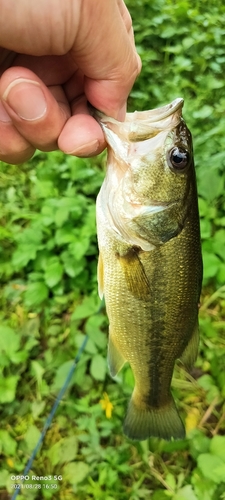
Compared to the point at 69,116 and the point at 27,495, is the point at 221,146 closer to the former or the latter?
the point at 69,116

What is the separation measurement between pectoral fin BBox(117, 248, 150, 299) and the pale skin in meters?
0.34

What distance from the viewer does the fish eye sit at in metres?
1.26

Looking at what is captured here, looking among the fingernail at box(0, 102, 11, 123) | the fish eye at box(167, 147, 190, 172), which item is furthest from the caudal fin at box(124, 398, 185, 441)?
the fingernail at box(0, 102, 11, 123)

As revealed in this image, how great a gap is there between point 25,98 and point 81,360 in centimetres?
152

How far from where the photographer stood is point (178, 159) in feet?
4.18

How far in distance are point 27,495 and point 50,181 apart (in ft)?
5.87

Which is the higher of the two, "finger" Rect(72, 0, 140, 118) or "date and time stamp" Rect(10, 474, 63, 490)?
"finger" Rect(72, 0, 140, 118)

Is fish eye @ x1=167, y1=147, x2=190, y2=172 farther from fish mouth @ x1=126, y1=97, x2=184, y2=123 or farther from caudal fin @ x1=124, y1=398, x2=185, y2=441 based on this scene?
caudal fin @ x1=124, y1=398, x2=185, y2=441

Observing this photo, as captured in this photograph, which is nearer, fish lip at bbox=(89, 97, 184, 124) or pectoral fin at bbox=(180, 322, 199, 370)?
fish lip at bbox=(89, 97, 184, 124)

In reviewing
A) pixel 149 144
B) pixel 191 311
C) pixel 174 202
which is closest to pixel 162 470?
pixel 191 311

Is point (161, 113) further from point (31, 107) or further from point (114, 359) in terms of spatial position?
point (114, 359)

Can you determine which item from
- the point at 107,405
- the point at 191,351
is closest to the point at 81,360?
the point at 107,405

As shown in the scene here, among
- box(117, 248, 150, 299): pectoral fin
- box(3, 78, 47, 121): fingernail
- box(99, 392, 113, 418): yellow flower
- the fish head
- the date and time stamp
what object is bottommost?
the date and time stamp

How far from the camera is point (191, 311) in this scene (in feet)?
4.76
